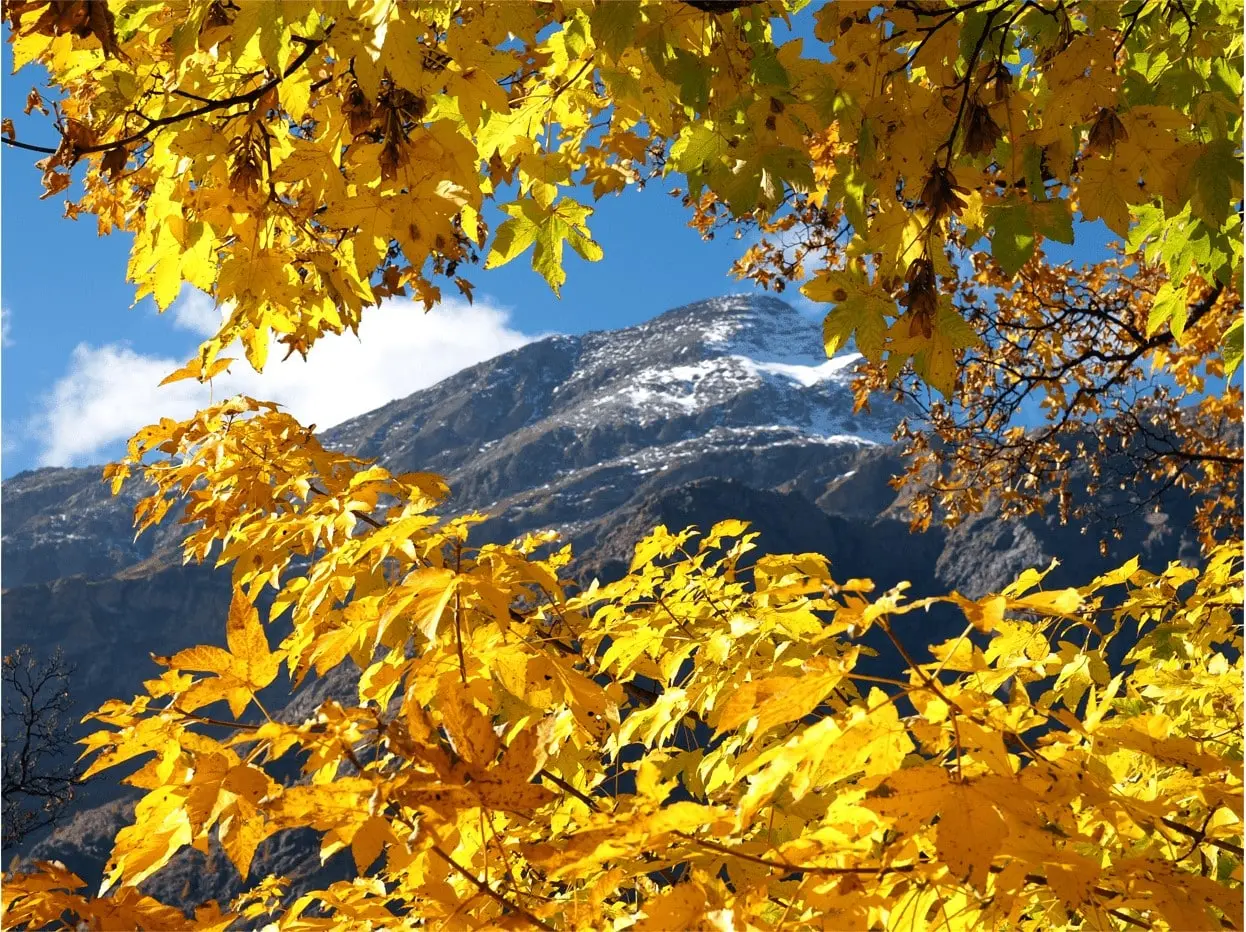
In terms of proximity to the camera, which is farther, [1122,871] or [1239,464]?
[1239,464]

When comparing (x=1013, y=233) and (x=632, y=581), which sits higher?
(x=1013, y=233)

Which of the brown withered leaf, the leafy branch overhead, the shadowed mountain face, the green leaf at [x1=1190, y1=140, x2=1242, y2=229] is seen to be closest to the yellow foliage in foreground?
the leafy branch overhead

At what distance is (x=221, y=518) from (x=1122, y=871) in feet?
8.12

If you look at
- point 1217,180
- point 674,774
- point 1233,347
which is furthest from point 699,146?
point 1233,347

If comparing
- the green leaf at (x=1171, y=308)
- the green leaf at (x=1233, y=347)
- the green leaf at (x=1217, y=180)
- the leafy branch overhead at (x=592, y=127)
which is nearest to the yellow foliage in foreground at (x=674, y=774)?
the leafy branch overhead at (x=592, y=127)

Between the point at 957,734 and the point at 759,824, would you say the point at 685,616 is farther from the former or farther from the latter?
the point at 957,734

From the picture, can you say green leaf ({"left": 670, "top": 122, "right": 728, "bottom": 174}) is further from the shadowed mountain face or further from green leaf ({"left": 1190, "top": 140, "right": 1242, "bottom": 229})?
the shadowed mountain face

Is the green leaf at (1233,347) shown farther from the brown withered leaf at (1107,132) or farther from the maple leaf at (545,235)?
the maple leaf at (545,235)

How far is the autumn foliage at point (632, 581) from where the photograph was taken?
1.17 meters

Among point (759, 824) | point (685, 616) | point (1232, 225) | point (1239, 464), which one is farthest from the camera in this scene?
point (1239, 464)

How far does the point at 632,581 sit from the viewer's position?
8.55ft

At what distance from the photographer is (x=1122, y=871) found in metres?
1.22

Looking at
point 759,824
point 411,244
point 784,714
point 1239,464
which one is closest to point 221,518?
point 411,244

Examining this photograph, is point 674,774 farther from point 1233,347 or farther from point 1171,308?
point 1233,347
